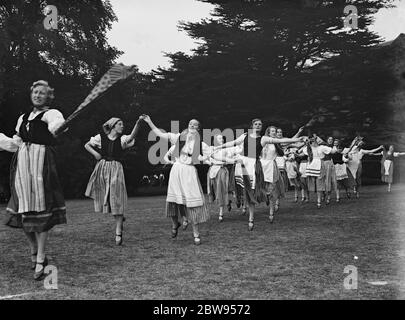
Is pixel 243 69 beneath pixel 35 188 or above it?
above

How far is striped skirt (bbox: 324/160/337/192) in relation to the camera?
58.0 feet

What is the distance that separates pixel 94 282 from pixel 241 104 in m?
23.1

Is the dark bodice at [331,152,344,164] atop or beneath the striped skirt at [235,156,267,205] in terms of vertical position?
atop

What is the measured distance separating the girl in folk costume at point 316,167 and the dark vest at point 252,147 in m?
5.49

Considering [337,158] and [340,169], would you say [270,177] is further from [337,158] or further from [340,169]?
[340,169]

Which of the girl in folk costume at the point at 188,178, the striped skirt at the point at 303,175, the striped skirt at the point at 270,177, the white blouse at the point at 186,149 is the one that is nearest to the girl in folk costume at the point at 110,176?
the girl in folk costume at the point at 188,178

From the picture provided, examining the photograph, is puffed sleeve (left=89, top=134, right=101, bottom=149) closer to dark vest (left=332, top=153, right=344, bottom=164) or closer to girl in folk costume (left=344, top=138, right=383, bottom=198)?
dark vest (left=332, top=153, right=344, bottom=164)

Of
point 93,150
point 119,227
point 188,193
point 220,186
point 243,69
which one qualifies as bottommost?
point 119,227

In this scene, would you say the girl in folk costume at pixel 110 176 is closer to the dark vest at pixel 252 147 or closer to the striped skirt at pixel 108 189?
the striped skirt at pixel 108 189

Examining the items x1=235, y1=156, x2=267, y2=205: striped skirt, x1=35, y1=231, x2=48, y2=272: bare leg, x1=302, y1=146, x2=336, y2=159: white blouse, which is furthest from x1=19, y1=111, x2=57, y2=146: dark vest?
x1=302, y1=146, x2=336, y2=159: white blouse

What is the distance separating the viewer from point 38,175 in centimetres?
694

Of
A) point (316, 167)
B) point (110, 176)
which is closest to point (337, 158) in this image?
point (316, 167)

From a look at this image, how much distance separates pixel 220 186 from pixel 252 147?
260 cm

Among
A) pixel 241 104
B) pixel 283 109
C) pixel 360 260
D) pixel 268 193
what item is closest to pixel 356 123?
pixel 283 109
